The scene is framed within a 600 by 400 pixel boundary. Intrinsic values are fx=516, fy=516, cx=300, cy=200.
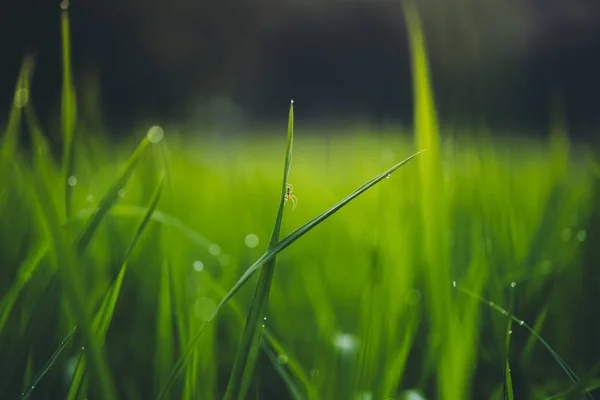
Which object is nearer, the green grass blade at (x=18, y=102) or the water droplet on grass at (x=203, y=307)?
the green grass blade at (x=18, y=102)

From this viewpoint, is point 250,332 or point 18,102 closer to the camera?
point 250,332

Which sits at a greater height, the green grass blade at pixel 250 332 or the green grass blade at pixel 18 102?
the green grass blade at pixel 18 102

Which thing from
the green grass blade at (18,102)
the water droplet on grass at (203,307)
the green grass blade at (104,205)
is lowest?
the water droplet on grass at (203,307)

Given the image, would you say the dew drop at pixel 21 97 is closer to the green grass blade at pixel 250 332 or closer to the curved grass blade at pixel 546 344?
the green grass blade at pixel 250 332

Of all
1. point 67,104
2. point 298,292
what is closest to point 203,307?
point 298,292

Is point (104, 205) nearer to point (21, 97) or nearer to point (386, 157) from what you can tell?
point (21, 97)

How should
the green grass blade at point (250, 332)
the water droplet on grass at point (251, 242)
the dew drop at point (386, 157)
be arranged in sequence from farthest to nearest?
the dew drop at point (386, 157) → the water droplet on grass at point (251, 242) → the green grass blade at point (250, 332)

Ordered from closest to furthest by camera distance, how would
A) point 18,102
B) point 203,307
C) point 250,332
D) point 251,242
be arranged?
point 250,332
point 18,102
point 203,307
point 251,242

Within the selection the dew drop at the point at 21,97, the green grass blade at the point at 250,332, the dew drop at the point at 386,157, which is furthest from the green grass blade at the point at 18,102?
the dew drop at the point at 386,157
